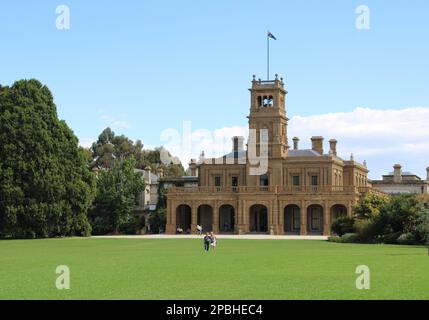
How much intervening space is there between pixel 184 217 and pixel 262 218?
11.6 m

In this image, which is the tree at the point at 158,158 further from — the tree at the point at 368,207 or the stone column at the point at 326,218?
the tree at the point at 368,207

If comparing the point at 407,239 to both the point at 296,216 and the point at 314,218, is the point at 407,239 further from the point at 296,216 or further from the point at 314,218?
the point at 296,216

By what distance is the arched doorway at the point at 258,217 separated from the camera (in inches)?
3821

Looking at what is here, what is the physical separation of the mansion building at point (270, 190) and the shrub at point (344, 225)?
50.6 ft

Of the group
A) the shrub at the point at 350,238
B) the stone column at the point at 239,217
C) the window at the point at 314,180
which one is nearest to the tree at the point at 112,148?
the stone column at the point at 239,217

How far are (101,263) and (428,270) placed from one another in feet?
45.9

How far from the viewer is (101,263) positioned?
35688mm

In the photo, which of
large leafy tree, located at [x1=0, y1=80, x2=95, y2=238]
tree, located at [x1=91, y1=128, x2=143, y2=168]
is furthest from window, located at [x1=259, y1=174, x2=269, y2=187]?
tree, located at [x1=91, y1=128, x2=143, y2=168]

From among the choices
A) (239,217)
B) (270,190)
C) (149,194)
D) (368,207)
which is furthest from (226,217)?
(368,207)

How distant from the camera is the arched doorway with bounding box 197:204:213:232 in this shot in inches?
3981

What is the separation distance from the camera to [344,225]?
73.7m
